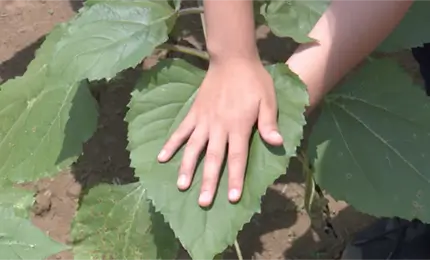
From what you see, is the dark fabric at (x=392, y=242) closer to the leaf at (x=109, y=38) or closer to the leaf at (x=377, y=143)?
the leaf at (x=377, y=143)

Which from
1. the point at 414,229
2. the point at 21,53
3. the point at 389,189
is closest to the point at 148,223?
the point at 389,189

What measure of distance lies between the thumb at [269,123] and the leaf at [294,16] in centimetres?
13

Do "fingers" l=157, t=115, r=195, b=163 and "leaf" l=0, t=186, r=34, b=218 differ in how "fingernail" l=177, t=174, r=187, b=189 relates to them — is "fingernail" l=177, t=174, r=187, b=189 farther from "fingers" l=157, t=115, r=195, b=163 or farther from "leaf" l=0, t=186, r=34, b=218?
"leaf" l=0, t=186, r=34, b=218

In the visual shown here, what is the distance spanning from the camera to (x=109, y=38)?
53.4 inches

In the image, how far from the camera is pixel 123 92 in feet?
6.80

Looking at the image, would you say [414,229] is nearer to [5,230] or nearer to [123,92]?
[123,92]

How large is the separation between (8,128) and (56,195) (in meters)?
0.40

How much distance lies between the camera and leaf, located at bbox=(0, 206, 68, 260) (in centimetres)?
122

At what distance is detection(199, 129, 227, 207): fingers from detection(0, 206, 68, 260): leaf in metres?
0.21

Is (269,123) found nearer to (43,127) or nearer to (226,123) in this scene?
(226,123)

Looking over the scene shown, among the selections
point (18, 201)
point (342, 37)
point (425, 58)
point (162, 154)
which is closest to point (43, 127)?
point (18, 201)

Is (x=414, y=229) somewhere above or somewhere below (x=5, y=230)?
below

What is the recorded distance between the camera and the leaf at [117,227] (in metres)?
1.54

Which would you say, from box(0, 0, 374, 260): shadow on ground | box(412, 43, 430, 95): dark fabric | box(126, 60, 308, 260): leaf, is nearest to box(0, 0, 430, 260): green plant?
box(126, 60, 308, 260): leaf
